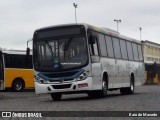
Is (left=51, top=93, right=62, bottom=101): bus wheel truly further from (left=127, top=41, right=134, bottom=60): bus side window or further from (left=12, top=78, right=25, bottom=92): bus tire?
(left=12, top=78, right=25, bottom=92): bus tire

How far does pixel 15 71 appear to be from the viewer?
35.6m

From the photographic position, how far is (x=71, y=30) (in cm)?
2042

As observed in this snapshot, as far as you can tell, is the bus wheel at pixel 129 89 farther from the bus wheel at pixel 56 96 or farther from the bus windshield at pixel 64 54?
the bus windshield at pixel 64 54

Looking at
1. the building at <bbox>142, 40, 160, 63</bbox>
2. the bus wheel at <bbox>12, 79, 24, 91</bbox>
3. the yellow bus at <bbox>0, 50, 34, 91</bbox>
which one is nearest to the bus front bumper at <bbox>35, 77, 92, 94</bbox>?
the yellow bus at <bbox>0, 50, 34, 91</bbox>

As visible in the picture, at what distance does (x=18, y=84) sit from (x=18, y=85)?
0.38 ft

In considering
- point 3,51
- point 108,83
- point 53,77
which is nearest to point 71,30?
point 53,77

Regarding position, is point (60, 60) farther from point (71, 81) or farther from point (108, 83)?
point (108, 83)

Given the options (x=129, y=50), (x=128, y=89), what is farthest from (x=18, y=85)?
(x=129, y=50)

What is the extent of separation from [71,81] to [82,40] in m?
1.73

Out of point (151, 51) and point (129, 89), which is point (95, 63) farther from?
point (151, 51)

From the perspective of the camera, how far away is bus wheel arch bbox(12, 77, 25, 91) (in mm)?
35438

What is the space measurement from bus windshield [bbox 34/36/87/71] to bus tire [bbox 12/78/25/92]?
49.9 ft

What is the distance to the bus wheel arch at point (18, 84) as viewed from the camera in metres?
35.4

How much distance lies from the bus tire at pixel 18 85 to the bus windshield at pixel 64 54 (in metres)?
15.2
